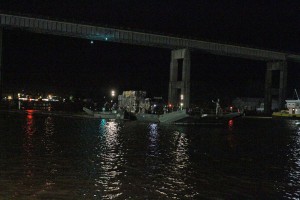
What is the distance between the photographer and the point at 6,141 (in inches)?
1324

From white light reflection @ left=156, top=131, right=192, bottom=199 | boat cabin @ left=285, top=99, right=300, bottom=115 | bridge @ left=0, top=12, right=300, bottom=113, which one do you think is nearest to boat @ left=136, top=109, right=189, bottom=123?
bridge @ left=0, top=12, right=300, bottom=113

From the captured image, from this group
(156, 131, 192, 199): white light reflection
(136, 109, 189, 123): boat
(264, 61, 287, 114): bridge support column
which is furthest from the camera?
(264, 61, 287, 114): bridge support column

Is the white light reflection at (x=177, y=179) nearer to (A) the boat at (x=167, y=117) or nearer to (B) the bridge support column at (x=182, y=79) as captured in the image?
(A) the boat at (x=167, y=117)

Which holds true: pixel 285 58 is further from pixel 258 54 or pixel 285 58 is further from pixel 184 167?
pixel 184 167

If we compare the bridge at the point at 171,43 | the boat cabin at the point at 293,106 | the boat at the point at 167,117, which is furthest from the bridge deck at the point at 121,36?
the boat at the point at 167,117

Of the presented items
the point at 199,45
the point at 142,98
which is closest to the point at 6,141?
the point at 142,98

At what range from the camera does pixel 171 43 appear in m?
104

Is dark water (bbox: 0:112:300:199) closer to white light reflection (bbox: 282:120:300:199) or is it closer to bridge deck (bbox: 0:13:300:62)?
white light reflection (bbox: 282:120:300:199)

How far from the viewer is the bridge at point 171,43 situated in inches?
3433

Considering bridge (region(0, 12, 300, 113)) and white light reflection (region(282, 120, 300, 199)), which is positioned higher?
bridge (region(0, 12, 300, 113))

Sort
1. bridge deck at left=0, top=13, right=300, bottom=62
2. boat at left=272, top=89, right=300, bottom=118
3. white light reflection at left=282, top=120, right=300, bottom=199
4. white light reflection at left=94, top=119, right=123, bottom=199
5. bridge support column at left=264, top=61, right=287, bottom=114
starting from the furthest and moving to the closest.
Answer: bridge support column at left=264, top=61, right=287, bottom=114, boat at left=272, top=89, right=300, bottom=118, bridge deck at left=0, top=13, right=300, bottom=62, white light reflection at left=282, top=120, right=300, bottom=199, white light reflection at left=94, top=119, right=123, bottom=199

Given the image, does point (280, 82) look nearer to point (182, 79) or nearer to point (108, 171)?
point (182, 79)

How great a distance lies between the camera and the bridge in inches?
3433

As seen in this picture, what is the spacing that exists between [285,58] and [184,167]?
372 feet
